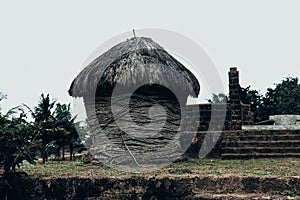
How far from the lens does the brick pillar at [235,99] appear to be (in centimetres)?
1267

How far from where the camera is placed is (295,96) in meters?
25.9

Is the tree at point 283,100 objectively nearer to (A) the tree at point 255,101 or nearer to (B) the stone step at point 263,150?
(A) the tree at point 255,101

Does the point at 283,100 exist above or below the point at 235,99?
above

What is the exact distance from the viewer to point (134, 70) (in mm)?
10891

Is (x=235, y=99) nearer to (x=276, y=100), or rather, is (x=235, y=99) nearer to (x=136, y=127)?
(x=136, y=127)

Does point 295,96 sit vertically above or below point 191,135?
above

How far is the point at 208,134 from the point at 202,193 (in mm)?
4684

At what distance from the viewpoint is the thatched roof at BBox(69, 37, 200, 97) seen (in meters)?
10.9

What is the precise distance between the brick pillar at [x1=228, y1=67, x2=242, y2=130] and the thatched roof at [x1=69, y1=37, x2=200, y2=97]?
1193 millimetres

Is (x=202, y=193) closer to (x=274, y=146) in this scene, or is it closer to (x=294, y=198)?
(x=294, y=198)

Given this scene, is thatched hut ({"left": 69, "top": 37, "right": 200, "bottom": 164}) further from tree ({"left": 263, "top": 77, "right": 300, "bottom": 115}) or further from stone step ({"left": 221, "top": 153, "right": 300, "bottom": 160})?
tree ({"left": 263, "top": 77, "right": 300, "bottom": 115})

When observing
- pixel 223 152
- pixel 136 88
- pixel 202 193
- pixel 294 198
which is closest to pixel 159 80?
pixel 136 88

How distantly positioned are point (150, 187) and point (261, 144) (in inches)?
169

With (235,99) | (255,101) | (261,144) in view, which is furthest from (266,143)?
(255,101)
